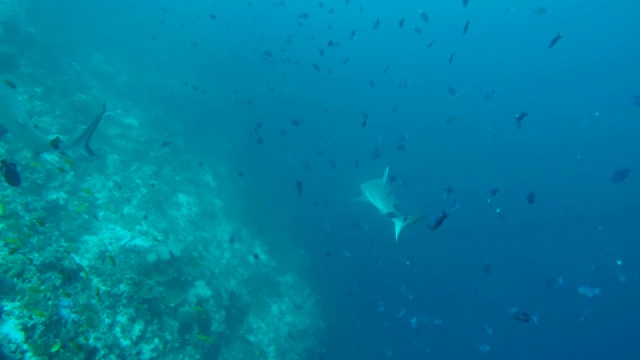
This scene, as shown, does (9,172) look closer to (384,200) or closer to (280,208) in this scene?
(384,200)

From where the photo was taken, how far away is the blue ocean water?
32.6 feet

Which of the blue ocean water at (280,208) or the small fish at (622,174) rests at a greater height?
the small fish at (622,174)

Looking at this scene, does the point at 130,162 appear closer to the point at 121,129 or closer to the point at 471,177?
the point at 121,129

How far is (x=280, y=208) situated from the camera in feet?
72.2

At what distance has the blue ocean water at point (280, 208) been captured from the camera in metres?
9.95

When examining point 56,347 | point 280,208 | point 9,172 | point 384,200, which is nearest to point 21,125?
point 9,172

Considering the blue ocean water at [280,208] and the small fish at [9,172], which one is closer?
the small fish at [9,172]

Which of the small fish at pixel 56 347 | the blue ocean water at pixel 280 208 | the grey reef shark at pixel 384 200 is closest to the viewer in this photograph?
the small fish at pixel 56 347

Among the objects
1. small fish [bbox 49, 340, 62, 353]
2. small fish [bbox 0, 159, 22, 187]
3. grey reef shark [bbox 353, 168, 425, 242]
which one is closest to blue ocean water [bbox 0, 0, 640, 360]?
small fish [bbox 49, 340, 62, 353]

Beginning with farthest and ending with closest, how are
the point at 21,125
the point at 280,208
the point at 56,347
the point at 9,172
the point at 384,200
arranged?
the point at 280,208
the point at 384,200
the point at 21,125
the point at 56,347
the point at 9,172

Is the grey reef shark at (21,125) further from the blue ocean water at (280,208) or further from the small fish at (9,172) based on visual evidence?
the small fish at (9,172)

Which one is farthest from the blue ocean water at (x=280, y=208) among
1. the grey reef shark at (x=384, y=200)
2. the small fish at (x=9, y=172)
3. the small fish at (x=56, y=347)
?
the small fish at (x=9, y=172)

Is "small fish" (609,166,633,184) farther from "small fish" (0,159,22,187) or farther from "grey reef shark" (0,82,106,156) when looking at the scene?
"small fish" (0,159,22,187)

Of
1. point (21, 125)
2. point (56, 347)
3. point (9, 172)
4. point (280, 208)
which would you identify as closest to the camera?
point (9, 172)
